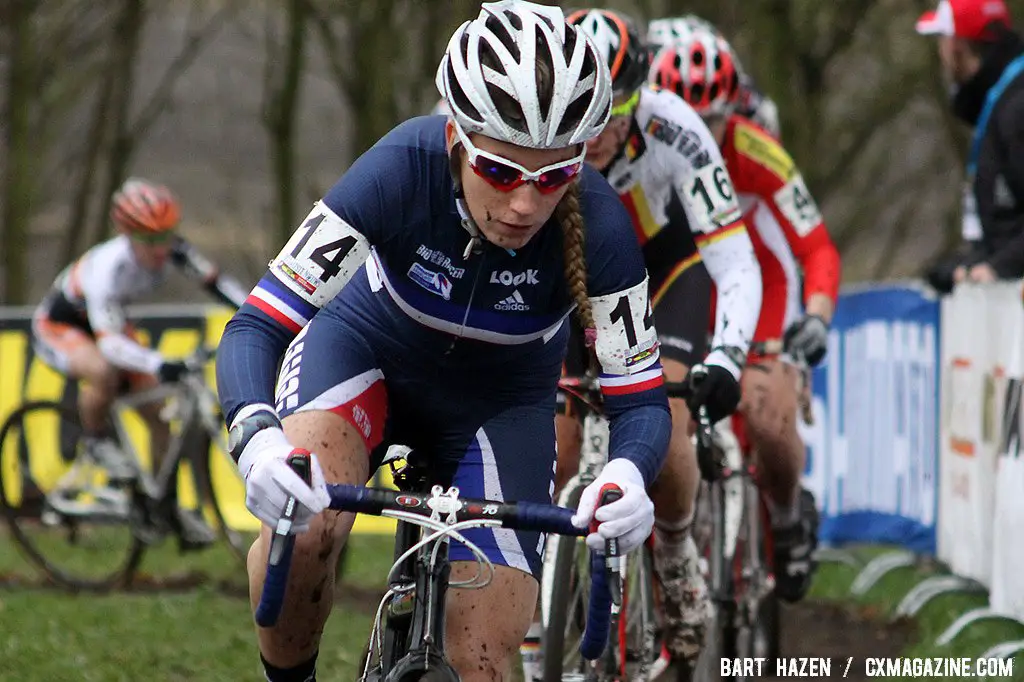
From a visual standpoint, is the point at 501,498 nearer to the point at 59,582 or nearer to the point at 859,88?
the point at 59,582

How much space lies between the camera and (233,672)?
668cm

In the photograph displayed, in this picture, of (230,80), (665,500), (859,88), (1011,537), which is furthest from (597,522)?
(230,80)

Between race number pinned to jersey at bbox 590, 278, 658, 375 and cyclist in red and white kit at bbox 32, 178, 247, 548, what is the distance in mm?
6712

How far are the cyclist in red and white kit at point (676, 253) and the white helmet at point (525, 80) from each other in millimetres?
1524

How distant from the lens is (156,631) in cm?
771

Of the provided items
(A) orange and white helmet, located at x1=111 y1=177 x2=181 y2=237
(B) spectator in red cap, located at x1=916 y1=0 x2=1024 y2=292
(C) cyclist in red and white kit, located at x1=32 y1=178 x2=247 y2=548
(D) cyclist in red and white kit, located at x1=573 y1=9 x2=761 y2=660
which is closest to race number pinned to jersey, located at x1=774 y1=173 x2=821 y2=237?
(D) cyclist in red and white kit, located at x1=573 y1=9 x2=761 y2=660

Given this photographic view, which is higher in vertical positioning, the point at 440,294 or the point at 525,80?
the point at 525,80

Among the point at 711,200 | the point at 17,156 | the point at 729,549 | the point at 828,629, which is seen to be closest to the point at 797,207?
the point at 711,200

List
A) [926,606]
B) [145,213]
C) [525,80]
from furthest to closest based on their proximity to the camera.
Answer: [145,213], [926,606], [525,80]

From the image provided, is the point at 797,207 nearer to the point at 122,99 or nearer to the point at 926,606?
the point at 926,606

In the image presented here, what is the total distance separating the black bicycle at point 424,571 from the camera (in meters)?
3.34

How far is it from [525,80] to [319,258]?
2.14 feet

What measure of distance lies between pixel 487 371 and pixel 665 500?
4.71 ft

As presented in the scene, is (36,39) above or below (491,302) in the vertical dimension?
above
